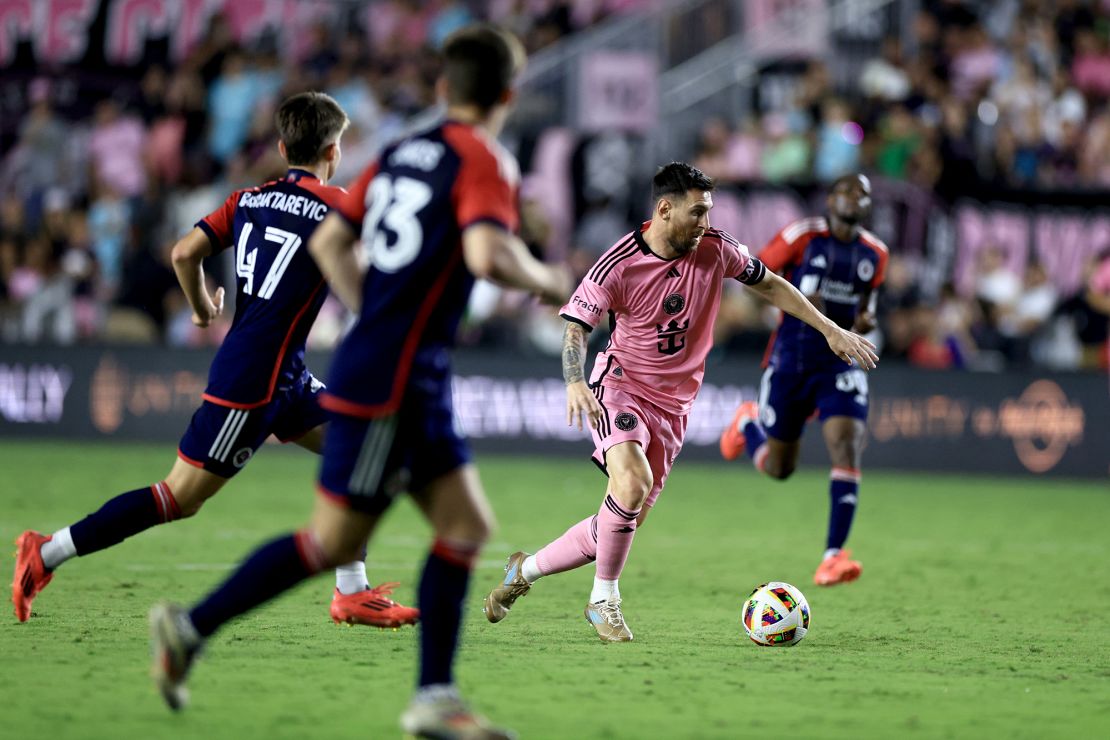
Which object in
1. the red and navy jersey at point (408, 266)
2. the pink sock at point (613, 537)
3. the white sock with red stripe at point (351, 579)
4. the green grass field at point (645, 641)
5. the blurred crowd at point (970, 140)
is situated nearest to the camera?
the red and navy jersey at point (408, 266)

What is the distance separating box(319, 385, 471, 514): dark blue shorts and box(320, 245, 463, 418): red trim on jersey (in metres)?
0.03

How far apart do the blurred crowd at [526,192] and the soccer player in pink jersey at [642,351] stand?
10644 mm

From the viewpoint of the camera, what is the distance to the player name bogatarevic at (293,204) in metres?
6.98

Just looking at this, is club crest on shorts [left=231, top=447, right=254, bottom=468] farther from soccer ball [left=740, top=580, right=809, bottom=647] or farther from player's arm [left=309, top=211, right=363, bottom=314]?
soccer ball [left=740, top=580, right=809, bottom=647]

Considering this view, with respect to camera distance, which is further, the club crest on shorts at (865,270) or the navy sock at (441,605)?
the club crest on shorts at (865,270)

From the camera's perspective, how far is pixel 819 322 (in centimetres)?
728

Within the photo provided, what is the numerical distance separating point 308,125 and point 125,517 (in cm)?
199

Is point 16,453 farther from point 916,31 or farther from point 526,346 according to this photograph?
point 916,31

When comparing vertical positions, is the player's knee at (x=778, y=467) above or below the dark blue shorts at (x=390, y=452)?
above

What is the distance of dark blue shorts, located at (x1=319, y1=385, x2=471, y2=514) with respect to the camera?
16.8 ft

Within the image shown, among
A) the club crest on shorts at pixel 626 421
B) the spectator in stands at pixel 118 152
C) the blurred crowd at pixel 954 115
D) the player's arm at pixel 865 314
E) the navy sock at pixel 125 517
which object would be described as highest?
the blurred crowd at pixel 954 115

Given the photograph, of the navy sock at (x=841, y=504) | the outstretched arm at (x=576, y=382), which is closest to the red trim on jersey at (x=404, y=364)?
the outstretched arm at (x=576, y=382)

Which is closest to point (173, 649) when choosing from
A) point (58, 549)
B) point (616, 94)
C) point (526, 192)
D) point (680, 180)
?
point (58, 549)

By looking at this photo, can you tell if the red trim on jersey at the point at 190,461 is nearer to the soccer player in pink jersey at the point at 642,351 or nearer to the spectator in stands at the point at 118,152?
the soccer player in pink jersey at the point at 642,351
